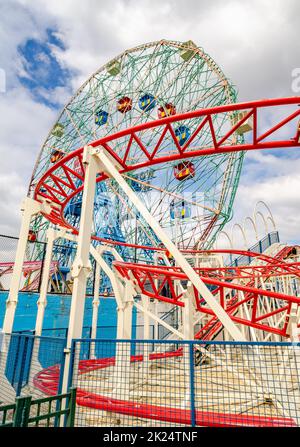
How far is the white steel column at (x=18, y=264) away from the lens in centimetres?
750

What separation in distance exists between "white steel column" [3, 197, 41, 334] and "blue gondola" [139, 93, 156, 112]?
17.8 meters

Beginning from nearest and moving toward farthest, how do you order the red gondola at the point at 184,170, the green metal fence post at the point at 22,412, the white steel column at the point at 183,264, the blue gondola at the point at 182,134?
the green metal fence post at the point at 22,412
the white steel column at the point at 183,264
the blue gondola at the point at 182,134
the red gondola at the point at 184,170

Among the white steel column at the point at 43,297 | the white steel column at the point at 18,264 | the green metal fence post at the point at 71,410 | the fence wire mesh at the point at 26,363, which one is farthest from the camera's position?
the white steel column at the point at 43,297

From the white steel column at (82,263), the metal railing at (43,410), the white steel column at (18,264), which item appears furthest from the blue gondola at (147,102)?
the metal railing at (43,410)

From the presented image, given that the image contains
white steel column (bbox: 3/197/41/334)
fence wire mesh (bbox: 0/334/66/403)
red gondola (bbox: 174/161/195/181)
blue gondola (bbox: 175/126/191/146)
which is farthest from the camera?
red gondola (bbox: 174/161/195/181)

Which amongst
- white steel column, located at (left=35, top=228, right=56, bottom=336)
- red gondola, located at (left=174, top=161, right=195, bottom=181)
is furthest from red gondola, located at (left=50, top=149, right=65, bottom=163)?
white steel column, located at (left=35, top=228, right=56, bottom=336)

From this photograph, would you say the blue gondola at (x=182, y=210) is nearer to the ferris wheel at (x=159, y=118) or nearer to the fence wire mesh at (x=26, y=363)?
the ferris wheel at (x=159, y=118)

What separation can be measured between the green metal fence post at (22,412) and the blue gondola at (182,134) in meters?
20.1

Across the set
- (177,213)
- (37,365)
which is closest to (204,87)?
(177,213)

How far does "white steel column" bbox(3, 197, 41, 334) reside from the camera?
750 centimetres

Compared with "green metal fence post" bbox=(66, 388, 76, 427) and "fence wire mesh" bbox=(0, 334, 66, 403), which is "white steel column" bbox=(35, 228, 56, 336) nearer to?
"fence wire mesh" bbox=(0, 334, 66, 403)

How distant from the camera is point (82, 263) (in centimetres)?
570

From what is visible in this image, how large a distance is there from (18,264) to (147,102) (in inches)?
769
